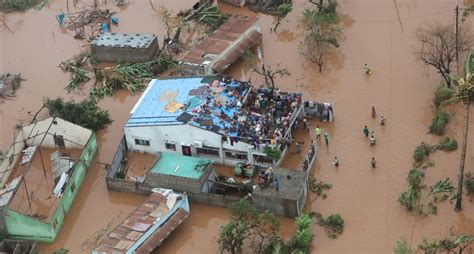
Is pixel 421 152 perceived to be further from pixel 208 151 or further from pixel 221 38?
pixel 221 38

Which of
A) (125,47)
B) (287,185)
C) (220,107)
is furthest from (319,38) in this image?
(287,185)

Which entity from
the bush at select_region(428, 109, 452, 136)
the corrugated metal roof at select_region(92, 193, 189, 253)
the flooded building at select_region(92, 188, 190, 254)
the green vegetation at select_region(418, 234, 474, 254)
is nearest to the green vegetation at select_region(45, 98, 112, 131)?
the flooded building at select_region(92, 188, 190, 254)

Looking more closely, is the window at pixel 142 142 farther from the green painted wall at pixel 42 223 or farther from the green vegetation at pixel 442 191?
the green vegetation at pixel 442 191

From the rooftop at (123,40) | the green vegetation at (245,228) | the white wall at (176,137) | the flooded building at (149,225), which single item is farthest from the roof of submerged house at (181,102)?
the green vegetation at (245,228)

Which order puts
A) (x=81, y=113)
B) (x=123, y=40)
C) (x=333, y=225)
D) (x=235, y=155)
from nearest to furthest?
1. (x=333, y=225)
2. (x=235, y=155)
3. (x=81, y=113)
4. (x=123, y=40)

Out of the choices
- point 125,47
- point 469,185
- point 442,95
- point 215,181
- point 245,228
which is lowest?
point 245,228
